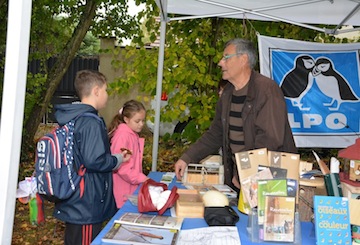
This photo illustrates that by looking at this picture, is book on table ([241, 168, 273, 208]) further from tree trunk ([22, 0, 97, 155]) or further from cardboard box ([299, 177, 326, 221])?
tree trunk ([22, 0, 97, 155])

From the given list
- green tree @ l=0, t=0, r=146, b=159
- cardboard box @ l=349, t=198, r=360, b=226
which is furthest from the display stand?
green tree @ l=0, t=0, r=146, b=159

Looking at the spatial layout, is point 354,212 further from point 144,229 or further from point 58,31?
point 58,31

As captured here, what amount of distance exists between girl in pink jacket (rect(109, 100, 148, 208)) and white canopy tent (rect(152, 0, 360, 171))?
1.32m

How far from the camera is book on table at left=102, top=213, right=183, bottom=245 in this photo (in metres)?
1.92

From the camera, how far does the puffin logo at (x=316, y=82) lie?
5.12 metres

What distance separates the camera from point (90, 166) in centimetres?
254

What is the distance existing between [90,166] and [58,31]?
23.3 ft

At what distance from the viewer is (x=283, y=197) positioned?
1.96 m

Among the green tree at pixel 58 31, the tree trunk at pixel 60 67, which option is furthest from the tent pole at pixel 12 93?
the tree trunk at pixel 60 67

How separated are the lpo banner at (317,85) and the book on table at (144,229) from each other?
10.2 ft

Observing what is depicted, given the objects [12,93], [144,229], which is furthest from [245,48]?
[12,93]

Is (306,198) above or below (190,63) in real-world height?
below

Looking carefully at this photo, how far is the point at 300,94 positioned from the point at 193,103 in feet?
3.96

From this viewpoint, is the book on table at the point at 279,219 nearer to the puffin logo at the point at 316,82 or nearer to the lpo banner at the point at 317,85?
the lpo banner at the point at 317,85
